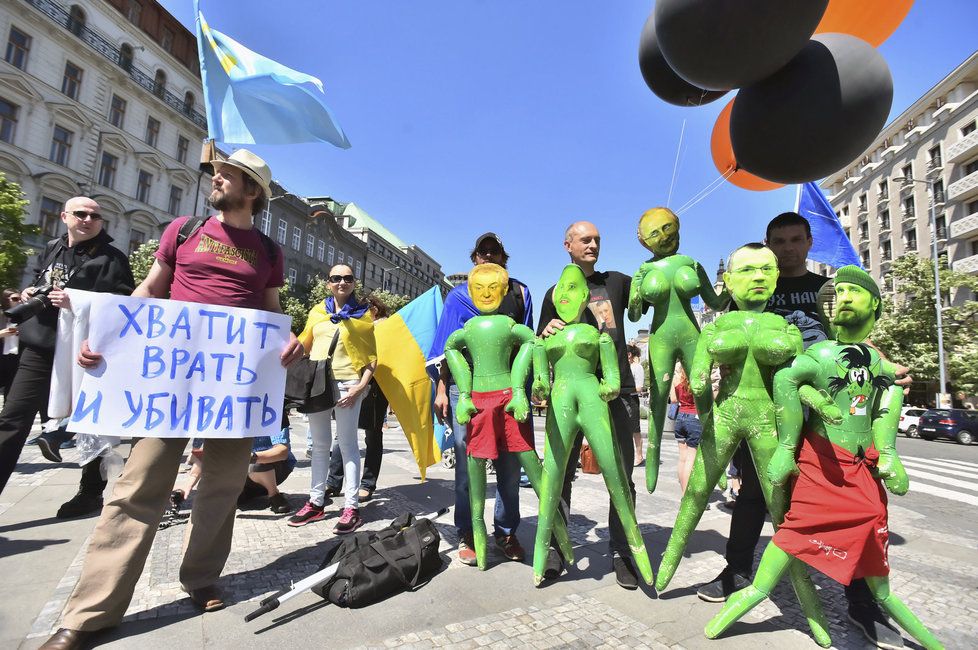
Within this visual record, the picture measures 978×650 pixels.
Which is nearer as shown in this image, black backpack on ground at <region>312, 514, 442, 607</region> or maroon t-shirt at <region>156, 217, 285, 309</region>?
black backpack on ground at <region>312, 514, 442, 607</region>

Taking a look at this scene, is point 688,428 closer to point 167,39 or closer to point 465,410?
point 465,410

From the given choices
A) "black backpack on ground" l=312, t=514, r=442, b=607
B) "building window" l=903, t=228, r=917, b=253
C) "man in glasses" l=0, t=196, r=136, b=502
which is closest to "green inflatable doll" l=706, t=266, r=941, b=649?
"black backpack on ground" l=312, t=514, r=442, b=607

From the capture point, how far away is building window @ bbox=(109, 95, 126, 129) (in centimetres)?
2761

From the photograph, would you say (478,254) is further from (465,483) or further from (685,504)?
(685,504)

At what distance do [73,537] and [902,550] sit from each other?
18.6 ft

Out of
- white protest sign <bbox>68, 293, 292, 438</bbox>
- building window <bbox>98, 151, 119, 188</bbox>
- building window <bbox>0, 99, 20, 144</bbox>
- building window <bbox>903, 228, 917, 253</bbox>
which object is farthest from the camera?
building window <bbox>903, 228, 917, 253</bbox>

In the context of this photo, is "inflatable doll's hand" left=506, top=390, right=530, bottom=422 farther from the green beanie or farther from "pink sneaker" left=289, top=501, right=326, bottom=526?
"pink sneaker" left=289, top=501, right=326, bottom=526

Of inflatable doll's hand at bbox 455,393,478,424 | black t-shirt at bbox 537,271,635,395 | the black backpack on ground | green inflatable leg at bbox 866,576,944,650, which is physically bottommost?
the black backpack on ground

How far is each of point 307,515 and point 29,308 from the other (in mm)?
2245

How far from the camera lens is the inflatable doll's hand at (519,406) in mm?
2703

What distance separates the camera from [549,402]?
2.74 metres

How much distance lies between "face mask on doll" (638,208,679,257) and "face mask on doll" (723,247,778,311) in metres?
0.45

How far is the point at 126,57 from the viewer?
94.3 feet

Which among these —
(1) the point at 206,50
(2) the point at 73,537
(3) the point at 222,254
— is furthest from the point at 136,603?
(1) the point at 206,50
